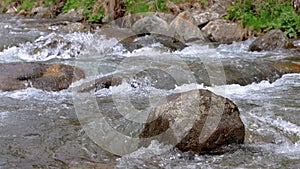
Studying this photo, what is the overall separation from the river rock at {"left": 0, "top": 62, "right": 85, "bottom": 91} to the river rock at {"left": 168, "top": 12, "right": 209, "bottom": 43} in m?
Result: 5.03

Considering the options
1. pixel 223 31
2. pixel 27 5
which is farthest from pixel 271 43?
pixel 27 5

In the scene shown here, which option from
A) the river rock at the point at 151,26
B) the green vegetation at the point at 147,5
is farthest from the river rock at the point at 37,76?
the green vegetation at the point at 147,5

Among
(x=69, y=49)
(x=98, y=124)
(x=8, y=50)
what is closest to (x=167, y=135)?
(x=98, y=124)

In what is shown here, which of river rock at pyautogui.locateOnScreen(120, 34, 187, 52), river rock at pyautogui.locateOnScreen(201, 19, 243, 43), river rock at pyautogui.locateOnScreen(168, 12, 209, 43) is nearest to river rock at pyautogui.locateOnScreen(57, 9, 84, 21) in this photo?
river rock at pyautogui.locateOnScreen(120, 34, 187, 52)

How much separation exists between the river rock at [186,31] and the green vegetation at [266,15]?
5.90 feet

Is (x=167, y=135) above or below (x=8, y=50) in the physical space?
above

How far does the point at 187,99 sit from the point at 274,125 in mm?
1485

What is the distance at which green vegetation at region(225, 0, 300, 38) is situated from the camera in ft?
42.9

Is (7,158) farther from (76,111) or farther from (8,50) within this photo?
(8,50)

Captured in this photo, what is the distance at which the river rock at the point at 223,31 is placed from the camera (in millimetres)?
12781

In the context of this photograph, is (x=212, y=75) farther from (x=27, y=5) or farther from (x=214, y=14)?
(x=27, y=5)

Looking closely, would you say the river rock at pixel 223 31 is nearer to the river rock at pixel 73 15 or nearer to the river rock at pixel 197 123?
the river rock at pixel 73 15

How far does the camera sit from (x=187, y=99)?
4.96 meters

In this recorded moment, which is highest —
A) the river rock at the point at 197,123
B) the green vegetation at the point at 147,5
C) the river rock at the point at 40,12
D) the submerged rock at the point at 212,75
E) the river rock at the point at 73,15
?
the river rock at the point at 197,123
